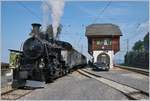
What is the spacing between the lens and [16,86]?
21.8 metres

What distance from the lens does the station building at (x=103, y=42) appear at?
65875 mm

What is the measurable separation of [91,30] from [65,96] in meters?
54.0

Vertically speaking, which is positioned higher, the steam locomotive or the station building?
the station building

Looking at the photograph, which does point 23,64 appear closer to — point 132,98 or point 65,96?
point 65,96

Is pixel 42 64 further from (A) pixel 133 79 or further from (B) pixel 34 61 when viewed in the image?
(A) pixel 133 79

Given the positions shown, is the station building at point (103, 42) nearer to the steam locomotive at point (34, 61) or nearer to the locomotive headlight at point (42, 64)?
the steam locomotive at point (34, 61)

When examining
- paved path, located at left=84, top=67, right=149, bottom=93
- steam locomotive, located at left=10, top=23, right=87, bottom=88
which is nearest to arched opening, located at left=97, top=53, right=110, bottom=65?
paved path, located at left=84, top=67, right=149, bottom=93

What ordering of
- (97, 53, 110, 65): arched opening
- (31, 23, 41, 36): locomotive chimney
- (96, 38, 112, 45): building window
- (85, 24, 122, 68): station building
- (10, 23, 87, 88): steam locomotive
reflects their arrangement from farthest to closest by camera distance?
(96, 38, 112, 45): building window → (85, 24, 122, 68): station building → (97, 53, 110, 65): arched opening → (31, 23, 41, 36): locomotive chimney → (10, 23, 87, 88): steam locomotive

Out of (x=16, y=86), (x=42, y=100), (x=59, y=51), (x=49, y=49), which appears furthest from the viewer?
(x=59, y=51)

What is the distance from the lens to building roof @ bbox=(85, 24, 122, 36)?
68.6 metres

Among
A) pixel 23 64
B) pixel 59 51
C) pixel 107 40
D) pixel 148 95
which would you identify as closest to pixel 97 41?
pixel 107 40

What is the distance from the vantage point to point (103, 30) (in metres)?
69.5

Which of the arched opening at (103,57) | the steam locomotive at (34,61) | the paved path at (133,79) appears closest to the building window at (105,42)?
the arched opening at (103,57)

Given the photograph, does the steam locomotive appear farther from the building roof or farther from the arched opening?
the building roof
